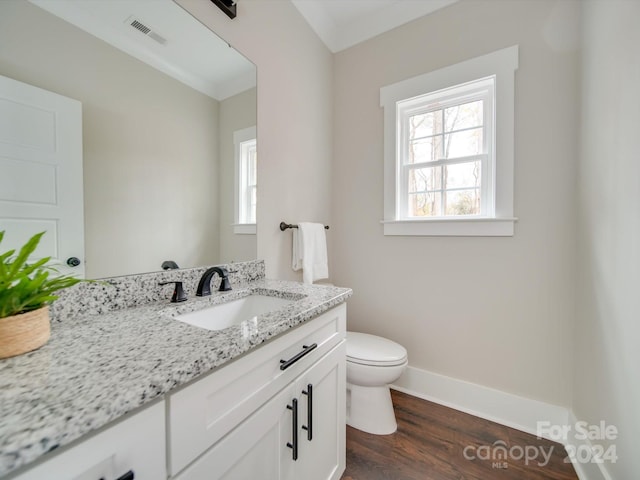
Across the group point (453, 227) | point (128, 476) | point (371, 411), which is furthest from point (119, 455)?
point (453, 227)

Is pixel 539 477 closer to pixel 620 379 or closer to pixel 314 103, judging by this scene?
pixel 620 379

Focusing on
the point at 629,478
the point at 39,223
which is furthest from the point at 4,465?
the point at 629,478

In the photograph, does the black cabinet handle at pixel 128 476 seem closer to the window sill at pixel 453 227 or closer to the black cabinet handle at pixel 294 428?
the black cabinet handle at pixel 294 428

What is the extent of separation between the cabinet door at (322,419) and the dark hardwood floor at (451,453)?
23 cm

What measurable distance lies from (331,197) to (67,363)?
6.14 ft

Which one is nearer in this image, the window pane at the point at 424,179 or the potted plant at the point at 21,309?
the potted plant at the point at 21,309

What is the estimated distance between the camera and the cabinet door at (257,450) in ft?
1.84

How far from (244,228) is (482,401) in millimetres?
1786

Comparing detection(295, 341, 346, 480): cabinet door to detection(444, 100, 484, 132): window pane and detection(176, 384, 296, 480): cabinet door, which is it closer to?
detection(176, 384, 296, 480): cabinet door

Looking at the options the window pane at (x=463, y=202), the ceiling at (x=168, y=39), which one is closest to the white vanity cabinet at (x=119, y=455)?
the ceiling at (x=168, y=39)

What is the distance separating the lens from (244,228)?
139cm

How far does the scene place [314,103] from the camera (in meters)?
1.95

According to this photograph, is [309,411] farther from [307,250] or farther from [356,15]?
[356,15]

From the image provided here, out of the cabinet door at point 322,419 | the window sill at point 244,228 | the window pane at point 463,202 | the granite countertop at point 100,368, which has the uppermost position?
the window pane at point 463,202
